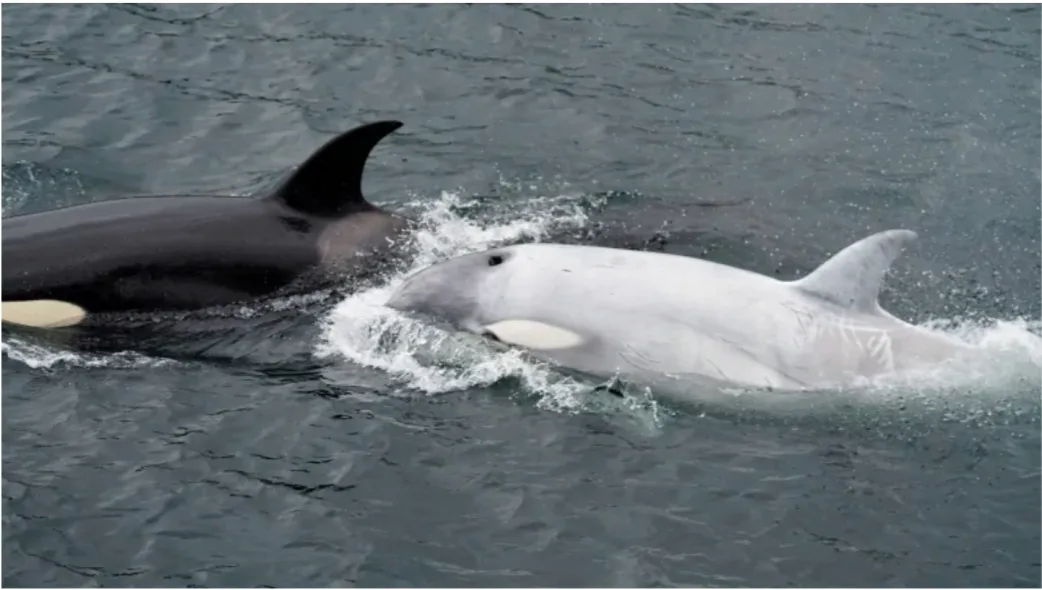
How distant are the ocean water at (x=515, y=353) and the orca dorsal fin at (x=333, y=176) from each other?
88 cm

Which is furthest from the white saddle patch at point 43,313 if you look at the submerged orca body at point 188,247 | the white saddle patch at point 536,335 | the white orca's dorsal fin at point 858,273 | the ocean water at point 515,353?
the white orca's dorsal fin at point 858,273

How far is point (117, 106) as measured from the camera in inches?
680

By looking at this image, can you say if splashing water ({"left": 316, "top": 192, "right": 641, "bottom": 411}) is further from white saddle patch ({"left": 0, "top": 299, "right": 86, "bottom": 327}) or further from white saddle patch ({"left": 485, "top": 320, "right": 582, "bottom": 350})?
white saddle patch ({"left": 0, "top": 299, "right": 86, "bottom": 327})

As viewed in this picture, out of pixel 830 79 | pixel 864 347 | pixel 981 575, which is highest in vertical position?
pixel 830 79

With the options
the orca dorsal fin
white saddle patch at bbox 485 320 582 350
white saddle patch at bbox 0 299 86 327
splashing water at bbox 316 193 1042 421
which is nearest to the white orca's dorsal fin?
splashing water at bbox 316 193 1042 421

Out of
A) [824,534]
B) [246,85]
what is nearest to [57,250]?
[246,85]

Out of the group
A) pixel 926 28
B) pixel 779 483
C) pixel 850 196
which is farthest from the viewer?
pixel 926 28

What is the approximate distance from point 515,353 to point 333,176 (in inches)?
101

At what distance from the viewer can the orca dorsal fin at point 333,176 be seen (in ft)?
42.3

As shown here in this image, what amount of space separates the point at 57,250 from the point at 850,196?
28.4 ft

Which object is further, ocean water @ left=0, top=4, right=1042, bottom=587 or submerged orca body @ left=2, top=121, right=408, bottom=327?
submerged orca body @ left=2, top=121, right=408, bottom=327

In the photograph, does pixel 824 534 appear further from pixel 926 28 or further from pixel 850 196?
pixel 926 28

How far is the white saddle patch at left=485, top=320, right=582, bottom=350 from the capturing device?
11.9m

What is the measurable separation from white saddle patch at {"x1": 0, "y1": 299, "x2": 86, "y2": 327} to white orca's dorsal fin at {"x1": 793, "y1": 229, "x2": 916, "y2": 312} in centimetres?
646
